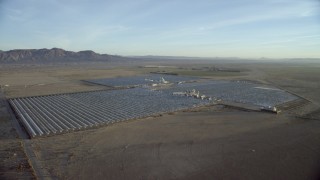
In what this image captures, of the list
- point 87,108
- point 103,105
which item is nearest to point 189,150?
point 87,108

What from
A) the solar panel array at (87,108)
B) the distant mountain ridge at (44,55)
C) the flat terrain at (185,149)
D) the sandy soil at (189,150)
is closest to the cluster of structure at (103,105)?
the solar panel array at (87,108)

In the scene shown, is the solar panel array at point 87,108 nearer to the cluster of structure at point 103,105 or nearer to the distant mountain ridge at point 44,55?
the cluster of structure at point 103,105

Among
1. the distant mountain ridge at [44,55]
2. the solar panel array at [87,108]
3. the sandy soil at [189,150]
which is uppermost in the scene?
the distant mountain ridge at [44,55]

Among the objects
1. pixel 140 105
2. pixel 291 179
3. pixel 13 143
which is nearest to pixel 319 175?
pixel 291 179

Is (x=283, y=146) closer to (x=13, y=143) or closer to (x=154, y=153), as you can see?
(x=154, y=153)

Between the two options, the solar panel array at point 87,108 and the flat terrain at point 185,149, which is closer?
the flat terrain at point 185,149

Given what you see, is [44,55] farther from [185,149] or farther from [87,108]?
[185,149]
